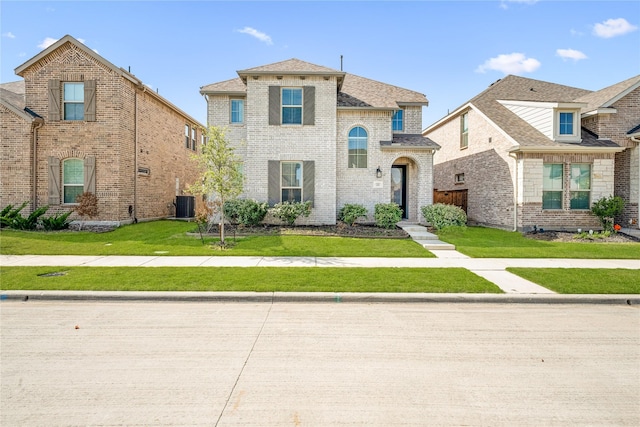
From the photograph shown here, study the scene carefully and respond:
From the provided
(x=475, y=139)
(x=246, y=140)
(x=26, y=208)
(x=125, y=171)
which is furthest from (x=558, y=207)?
(x=26, y=208)

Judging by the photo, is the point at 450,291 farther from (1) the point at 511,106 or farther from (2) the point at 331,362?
(1) the point at 511,106

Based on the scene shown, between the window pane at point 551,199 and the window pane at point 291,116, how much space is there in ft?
37.8

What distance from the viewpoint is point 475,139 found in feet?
61.3

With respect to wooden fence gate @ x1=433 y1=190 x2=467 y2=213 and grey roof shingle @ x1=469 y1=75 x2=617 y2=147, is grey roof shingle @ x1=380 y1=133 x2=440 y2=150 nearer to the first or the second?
grey roof shingle @ x1=469 y1=75 x2=617 y2=147

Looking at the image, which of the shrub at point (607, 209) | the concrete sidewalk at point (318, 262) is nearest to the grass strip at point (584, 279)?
the concrete sidewalk at point (318, 262)

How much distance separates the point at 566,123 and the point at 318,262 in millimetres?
14188

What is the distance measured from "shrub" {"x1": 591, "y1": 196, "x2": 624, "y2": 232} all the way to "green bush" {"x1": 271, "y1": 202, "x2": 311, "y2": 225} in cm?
1239

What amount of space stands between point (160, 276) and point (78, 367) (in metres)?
3.68

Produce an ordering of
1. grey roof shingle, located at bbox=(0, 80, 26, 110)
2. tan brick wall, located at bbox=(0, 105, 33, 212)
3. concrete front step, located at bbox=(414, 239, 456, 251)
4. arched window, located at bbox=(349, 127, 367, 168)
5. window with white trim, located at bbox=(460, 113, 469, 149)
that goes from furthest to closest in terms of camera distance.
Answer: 1. window with white trim, located at bbox=(460, 113, 469, 149)
2. arched window, located at bbox=(349, 127, 367, 168)
3. grey roof shingle, located at bbox=(0, 80, 26, 110)
4. tan brick wall, located at bbox=(0, 105, 33, 212)
5. concrete front step, located at bbox=(414, 239, 456, 251)

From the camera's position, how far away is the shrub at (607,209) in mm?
14172

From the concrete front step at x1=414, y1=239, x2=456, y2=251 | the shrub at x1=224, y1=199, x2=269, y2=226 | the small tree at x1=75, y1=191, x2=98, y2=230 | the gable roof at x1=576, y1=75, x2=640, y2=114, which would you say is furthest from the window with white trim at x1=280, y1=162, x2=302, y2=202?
the gable roof at x1=576, y1=75, x2=640, y2=114

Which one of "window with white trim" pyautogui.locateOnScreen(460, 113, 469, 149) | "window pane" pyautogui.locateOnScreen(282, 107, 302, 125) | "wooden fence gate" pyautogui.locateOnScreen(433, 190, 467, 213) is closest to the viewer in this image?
"window pane" pyautogui.locateOnScreen(282, 107, 302, 125)

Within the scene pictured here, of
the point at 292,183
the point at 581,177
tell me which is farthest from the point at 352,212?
the point at 581,177

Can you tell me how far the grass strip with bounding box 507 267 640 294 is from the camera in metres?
6.49
